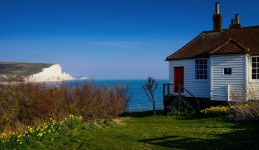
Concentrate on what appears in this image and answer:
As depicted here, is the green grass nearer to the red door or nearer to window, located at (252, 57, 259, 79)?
window, located at (252, 57, 259, 79)

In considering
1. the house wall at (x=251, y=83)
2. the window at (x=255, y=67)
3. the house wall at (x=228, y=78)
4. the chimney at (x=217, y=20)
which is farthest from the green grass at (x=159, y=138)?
the chimney at (x=217, y=20)

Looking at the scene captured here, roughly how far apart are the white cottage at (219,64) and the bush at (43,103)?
294 inches

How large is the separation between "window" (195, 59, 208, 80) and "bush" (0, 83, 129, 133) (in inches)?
302

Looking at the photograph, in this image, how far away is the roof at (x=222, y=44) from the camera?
800 inches

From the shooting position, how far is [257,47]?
20.5m

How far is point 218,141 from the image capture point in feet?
35.9

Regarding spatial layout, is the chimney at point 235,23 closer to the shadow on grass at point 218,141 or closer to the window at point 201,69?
the window at point 201,69

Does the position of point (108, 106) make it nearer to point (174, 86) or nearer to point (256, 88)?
point (174, 86)

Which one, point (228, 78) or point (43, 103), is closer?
point (43, 103)

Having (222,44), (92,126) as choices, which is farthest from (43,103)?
(222,44)

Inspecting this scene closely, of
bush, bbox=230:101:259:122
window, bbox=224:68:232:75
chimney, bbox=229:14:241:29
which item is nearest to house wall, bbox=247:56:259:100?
window, bbox=224:68:232:75

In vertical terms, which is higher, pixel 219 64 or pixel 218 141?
pixel 219 64

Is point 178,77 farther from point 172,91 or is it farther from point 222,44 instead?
point 222,44

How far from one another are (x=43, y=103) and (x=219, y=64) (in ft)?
38.3
